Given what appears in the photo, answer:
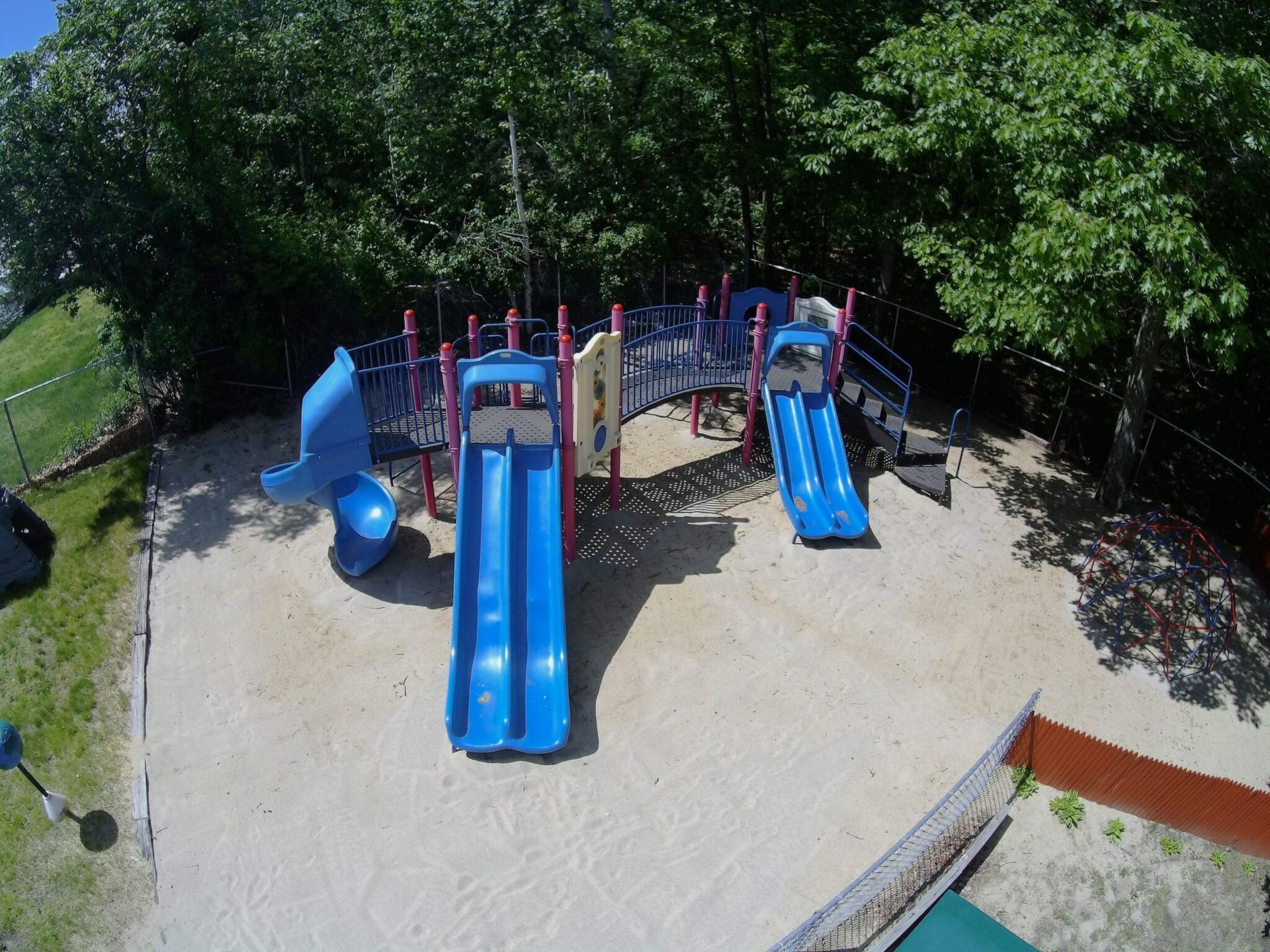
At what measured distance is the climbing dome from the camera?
10734mm

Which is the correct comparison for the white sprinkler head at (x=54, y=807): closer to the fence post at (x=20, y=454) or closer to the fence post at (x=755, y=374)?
the fence post at (x=20, y=454)

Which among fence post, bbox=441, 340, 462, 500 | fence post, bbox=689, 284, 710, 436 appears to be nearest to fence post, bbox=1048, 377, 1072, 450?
fence post, bbox=689, 284, 710, 436

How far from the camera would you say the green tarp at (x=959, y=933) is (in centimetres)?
720

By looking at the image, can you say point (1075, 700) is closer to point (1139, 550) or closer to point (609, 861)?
point (1139, 550)

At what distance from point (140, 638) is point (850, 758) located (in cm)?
799

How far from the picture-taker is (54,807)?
8.34 meters

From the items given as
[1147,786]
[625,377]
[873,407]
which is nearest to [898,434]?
[873,407]

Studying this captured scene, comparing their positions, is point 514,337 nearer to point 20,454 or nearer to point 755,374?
point 755,374

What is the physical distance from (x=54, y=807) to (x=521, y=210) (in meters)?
11.5

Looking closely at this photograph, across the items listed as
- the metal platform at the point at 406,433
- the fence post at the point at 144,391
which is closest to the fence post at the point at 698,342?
the metal platform at the point at 406,433

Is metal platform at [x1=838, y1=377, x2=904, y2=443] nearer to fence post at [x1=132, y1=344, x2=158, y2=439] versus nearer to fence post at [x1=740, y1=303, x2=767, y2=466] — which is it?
fence post at [x1=740, y1=303, x2=767, y2=466]

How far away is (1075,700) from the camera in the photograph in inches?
396

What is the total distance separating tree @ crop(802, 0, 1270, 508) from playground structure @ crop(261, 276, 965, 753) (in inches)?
105

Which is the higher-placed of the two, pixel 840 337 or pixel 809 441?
pixel 840 337
